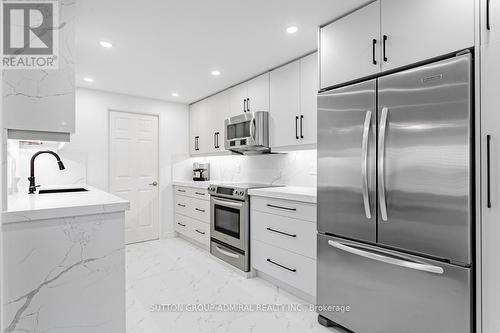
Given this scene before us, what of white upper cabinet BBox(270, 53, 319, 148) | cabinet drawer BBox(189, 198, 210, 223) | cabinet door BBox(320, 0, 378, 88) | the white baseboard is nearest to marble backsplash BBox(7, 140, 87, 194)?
cabinet drawer BBox(189, 198, 210, 223)

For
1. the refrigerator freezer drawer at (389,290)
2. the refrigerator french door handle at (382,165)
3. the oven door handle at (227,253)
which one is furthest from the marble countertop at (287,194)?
the oven door handle at (227,253)

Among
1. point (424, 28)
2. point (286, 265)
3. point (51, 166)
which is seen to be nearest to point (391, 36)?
point (424, 28)

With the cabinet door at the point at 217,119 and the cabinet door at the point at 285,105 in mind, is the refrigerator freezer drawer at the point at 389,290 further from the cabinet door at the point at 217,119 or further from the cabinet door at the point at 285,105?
the cabinet door at the point at 217,119

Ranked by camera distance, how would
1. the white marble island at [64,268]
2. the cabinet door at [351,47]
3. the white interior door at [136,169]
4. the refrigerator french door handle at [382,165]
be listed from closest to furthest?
the white marble island at [64,268], the refrigerator french door handle at [382,165], the cabinet door at [351,47], the white interior door at [136,169]

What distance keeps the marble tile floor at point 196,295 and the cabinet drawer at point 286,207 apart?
2.55 ft

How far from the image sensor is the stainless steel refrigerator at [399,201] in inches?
55.9

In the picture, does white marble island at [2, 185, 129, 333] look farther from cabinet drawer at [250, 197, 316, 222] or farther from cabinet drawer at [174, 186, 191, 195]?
cabinet drawer at [174, 186, 191, 195]

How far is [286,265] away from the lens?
8.42 feet

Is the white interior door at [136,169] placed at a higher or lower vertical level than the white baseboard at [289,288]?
higher

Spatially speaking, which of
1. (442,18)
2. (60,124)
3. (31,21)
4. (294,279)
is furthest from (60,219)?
(442,18)

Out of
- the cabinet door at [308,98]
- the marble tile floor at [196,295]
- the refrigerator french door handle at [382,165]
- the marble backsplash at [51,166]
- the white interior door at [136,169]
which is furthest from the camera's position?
the white interior door at [136,169]

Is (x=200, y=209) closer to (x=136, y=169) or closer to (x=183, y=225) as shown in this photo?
(x=183, y=225)

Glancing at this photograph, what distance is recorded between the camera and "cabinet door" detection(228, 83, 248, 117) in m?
3.66

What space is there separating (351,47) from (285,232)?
1649mm
